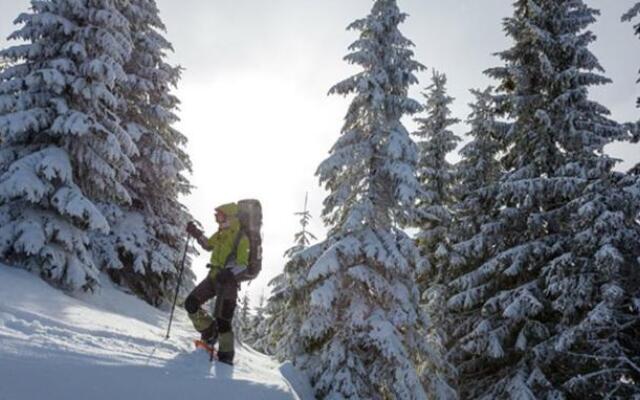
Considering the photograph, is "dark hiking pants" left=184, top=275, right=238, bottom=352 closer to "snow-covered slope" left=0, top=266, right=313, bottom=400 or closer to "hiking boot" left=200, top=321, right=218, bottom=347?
"hiking boot" left=200, top=321, right=218, bottom=347

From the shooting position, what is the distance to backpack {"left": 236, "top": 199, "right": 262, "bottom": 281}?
815 centimetres

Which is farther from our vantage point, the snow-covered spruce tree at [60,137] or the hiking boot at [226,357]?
the snow-covered spruce tree at [60,137]

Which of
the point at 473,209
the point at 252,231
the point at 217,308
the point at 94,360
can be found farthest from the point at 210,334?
the point at 473,209

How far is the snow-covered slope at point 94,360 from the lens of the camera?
4.79m

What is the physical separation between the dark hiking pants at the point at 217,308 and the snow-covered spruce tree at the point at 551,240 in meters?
8.20

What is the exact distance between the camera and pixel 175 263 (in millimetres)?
16688

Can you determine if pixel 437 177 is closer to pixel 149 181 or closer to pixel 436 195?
pixel 436 195

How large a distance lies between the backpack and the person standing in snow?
0.07m

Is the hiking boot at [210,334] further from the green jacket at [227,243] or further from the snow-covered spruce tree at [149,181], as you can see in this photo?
the snow-covered spruce tree at [149,181]

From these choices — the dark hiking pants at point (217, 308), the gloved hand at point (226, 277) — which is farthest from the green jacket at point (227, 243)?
the dark hiking pants at point (217, 308)

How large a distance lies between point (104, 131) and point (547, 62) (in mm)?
13111

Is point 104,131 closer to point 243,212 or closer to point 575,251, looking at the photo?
point 243,212

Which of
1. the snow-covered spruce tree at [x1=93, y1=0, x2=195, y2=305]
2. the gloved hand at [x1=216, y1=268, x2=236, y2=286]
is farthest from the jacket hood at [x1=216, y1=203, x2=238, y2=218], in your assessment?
the snow-covered spruce tree at [x1=93, y1=0, x2=195, y2=305]

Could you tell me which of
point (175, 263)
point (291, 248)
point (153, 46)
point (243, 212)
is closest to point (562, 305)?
point (291, 248)
